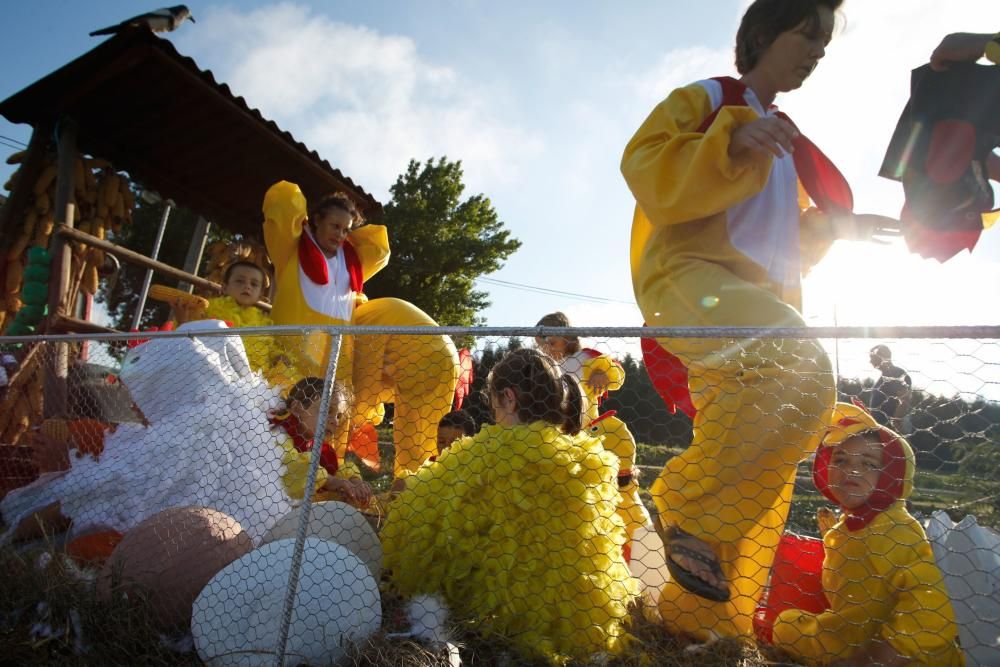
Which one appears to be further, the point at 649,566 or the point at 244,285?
the point at 244,285

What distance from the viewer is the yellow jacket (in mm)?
1754

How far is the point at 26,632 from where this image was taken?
1617 mm

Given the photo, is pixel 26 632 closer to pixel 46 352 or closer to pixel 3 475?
pixel 3 475

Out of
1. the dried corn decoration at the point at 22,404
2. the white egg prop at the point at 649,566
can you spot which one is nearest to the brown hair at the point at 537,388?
the white egg prop at the point at 649,566

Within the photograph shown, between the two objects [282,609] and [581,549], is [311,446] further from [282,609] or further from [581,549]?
[581,549]

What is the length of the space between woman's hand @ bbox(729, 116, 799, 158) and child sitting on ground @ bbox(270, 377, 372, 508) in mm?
1690

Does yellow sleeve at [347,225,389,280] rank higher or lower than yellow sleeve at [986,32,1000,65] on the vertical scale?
lower

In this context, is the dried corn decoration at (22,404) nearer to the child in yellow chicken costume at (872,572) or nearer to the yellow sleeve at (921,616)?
the child in yellow chicken costume at (872,572)

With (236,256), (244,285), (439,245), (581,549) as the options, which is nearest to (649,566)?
(581,549)

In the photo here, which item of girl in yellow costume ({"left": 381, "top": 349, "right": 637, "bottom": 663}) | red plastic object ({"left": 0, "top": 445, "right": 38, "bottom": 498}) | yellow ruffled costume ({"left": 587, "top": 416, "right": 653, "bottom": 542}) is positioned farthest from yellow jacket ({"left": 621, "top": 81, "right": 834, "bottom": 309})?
red plastic object ({"left": 0, "top": 445, "right": 38, "bottom": 498})

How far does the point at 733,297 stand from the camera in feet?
5.67

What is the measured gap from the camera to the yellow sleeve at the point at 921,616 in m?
1.62

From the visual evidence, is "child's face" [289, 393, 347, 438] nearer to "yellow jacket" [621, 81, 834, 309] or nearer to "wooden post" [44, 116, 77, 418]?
"yellow jacket" [621, 81, 834, 309]

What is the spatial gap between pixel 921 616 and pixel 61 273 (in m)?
4.72
